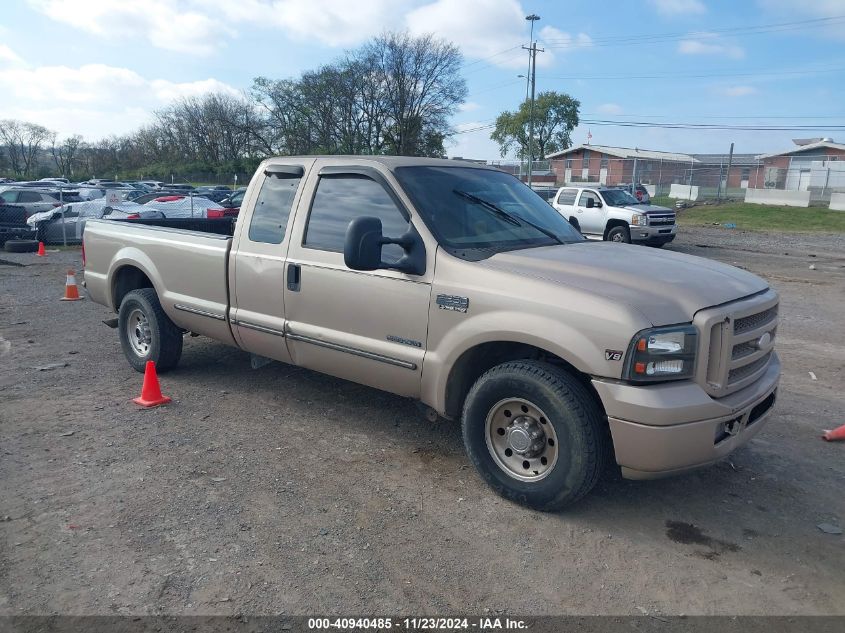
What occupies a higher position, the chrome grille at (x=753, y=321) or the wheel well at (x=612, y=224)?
the chrome grille at (x=753, y=321)

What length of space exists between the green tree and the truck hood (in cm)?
8310

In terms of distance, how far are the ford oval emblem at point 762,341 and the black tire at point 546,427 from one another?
106 centimetres

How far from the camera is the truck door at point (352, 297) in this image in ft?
14.3

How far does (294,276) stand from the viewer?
496cm

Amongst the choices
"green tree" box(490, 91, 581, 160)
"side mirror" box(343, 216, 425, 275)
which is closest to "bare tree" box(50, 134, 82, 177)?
"green tree" box(490, 91, 581, 160)

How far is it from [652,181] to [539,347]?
187ft

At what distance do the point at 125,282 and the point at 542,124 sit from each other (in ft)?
285

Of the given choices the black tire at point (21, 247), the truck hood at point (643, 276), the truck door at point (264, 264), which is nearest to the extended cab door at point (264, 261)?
the truck door at point (264, 264)

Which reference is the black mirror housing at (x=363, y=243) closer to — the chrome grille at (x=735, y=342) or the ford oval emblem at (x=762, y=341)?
the chrome grille at (x=735, y=342)

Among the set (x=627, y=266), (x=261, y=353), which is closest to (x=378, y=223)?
(x=627, y=266)

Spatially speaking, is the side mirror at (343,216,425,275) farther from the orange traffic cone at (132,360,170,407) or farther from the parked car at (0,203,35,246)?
the parked car at (0,203,35,246)

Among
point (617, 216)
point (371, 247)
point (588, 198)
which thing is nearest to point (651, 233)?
Result: point (617, 216)

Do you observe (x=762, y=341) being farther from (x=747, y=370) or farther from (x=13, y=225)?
(x=13, y=225)

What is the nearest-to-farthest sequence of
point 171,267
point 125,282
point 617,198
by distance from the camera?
point 171,267 → point 125,282 → point 617,198
